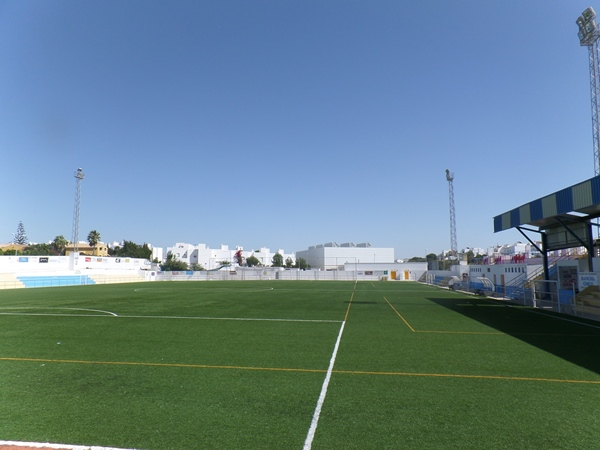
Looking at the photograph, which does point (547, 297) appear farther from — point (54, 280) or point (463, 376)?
point (54, 280)

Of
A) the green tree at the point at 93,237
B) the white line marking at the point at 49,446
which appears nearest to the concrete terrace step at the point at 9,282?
the white line marking at the point at 49,446

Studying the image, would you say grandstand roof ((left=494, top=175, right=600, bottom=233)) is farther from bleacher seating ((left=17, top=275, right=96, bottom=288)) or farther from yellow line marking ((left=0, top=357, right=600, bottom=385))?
bleacher seating ((left=17, top=275, right=96, bottom=288))

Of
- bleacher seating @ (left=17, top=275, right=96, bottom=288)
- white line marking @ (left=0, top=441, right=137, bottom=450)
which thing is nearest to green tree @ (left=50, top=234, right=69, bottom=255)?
bleacher seating @ (left=17, top=275, right=96, bottom=288)

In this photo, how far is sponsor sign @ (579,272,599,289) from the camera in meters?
18.7

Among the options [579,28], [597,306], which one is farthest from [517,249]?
[597,306]

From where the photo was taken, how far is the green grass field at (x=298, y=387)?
16.0 ft

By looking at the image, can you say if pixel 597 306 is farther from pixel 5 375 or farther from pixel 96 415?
pixel 5 375

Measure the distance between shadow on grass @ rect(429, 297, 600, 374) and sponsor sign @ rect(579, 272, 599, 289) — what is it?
242 centimetres

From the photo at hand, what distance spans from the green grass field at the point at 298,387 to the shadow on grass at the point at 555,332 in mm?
123

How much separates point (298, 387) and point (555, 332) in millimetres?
11701

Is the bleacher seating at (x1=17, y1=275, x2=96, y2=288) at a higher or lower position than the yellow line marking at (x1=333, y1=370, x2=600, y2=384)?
lower

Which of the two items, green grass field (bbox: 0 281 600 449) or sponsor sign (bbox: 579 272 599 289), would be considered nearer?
green grass field (bbox: 0 281 600 449)

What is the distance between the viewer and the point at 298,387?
22.5 feet

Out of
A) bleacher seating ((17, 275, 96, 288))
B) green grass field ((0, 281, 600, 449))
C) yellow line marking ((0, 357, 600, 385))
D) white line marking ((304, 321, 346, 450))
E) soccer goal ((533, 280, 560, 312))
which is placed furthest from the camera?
bleacher seating ((17, 275, 96, 288))
